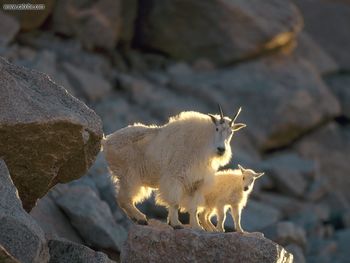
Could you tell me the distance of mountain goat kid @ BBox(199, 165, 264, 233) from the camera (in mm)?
14562

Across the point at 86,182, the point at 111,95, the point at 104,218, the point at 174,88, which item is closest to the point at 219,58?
the point at 174,88

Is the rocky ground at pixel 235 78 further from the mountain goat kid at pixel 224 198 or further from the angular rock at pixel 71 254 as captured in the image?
the angular rock at pixel 71 254

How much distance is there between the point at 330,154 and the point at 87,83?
9262 millimetres

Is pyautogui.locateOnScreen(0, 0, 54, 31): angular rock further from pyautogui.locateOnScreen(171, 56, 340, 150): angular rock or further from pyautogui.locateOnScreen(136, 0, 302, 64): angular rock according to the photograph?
pyautogui.locateOnScreen(171, 56, 340, 150): angular rock

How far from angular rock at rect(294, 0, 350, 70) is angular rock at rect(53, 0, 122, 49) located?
32.4 feet

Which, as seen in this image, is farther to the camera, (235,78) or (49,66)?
(235,78)

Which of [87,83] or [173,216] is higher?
[173,216]

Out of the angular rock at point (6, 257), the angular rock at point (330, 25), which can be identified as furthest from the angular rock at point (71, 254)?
the angular rock at point (330, 25)

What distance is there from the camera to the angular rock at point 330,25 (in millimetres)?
37844

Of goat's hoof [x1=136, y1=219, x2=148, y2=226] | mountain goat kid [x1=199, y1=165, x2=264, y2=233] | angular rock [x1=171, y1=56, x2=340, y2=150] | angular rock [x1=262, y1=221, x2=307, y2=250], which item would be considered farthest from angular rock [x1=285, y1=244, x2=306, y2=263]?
angular rock [x1=171, y1=56, x2=340, y2=150]

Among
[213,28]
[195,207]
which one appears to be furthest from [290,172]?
[195,207]

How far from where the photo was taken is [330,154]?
33.2m

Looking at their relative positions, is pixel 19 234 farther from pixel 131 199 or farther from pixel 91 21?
pixel 91 21

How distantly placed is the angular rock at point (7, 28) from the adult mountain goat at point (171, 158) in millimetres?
14082
